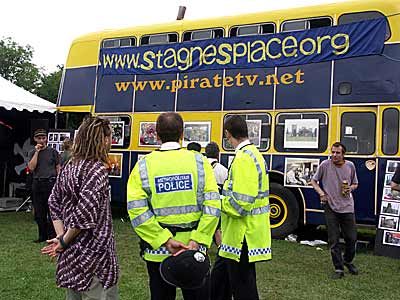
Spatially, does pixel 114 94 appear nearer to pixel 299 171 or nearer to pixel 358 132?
pixel 299 171

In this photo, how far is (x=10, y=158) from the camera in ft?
50.2

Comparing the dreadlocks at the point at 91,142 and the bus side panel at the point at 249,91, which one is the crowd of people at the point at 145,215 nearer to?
the dreadlocks at the point at 91,142

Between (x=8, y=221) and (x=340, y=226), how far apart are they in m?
7.03

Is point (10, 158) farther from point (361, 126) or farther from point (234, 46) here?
point (361, 126)

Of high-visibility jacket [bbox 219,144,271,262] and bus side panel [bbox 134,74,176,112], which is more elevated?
bus side panel [bbox 134,74,176,112]

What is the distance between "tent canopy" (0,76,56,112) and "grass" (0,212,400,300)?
3849 millimetres

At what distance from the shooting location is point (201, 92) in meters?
10.9

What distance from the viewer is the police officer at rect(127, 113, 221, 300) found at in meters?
3.57

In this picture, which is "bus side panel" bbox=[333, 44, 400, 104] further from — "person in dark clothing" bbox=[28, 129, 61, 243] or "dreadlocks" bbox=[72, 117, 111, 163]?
"dreadlocks" bbox=[72, 117, 111, 163]

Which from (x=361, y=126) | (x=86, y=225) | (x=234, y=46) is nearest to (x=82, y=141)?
(x=86, y=225)

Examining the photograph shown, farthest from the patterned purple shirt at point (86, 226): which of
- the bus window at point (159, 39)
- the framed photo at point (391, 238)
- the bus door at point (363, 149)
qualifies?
the bus window at point (159, 39)

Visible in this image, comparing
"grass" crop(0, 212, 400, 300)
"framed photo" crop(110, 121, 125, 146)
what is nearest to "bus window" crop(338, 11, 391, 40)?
"grass" crop(0, 212, 400, 300)

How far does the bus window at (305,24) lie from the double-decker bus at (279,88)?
0.02m

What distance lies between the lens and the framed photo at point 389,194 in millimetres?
8617
